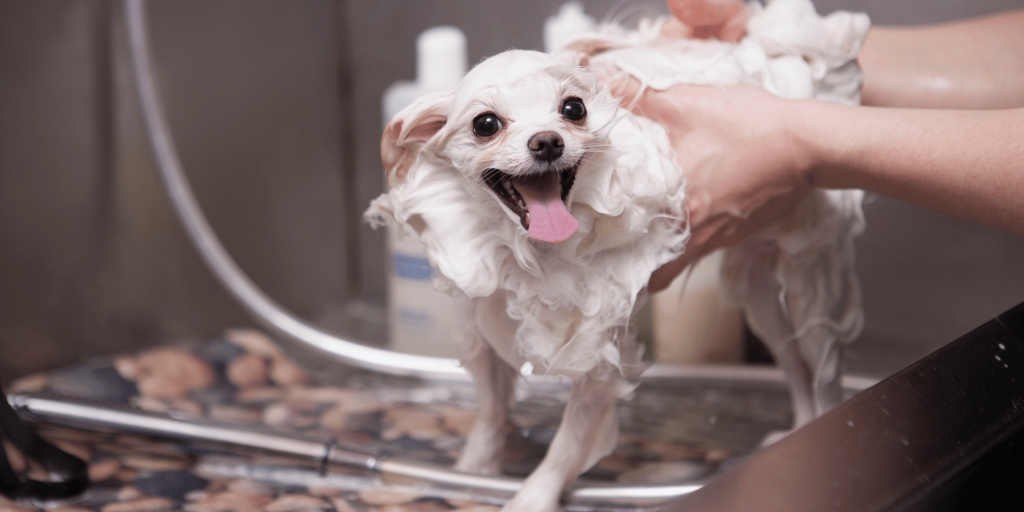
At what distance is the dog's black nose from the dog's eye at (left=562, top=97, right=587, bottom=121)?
0.11 feet

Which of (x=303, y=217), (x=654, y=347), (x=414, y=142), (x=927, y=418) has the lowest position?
(x=654, y=347)

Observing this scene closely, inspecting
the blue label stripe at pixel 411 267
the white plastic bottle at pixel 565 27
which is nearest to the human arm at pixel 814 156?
the white plastic bottle at pixel 565 27

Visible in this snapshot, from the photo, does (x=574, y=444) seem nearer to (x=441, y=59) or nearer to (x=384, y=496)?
(x=384, y=496)

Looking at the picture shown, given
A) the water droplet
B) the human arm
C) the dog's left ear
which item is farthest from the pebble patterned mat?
the dog's left ear

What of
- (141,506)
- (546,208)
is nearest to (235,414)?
(141,506)

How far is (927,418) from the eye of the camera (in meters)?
0.36

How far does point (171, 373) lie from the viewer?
2.88 feet

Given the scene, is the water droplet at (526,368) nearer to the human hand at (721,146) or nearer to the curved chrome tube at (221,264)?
the human hand at (721,146)

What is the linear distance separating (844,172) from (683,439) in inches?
13.3

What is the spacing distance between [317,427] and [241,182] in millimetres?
464

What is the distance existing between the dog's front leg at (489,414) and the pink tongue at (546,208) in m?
0.21

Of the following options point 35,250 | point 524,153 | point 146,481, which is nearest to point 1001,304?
point 524,153

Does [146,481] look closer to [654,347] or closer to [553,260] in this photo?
[553,260]

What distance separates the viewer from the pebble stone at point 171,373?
0.85 meters
